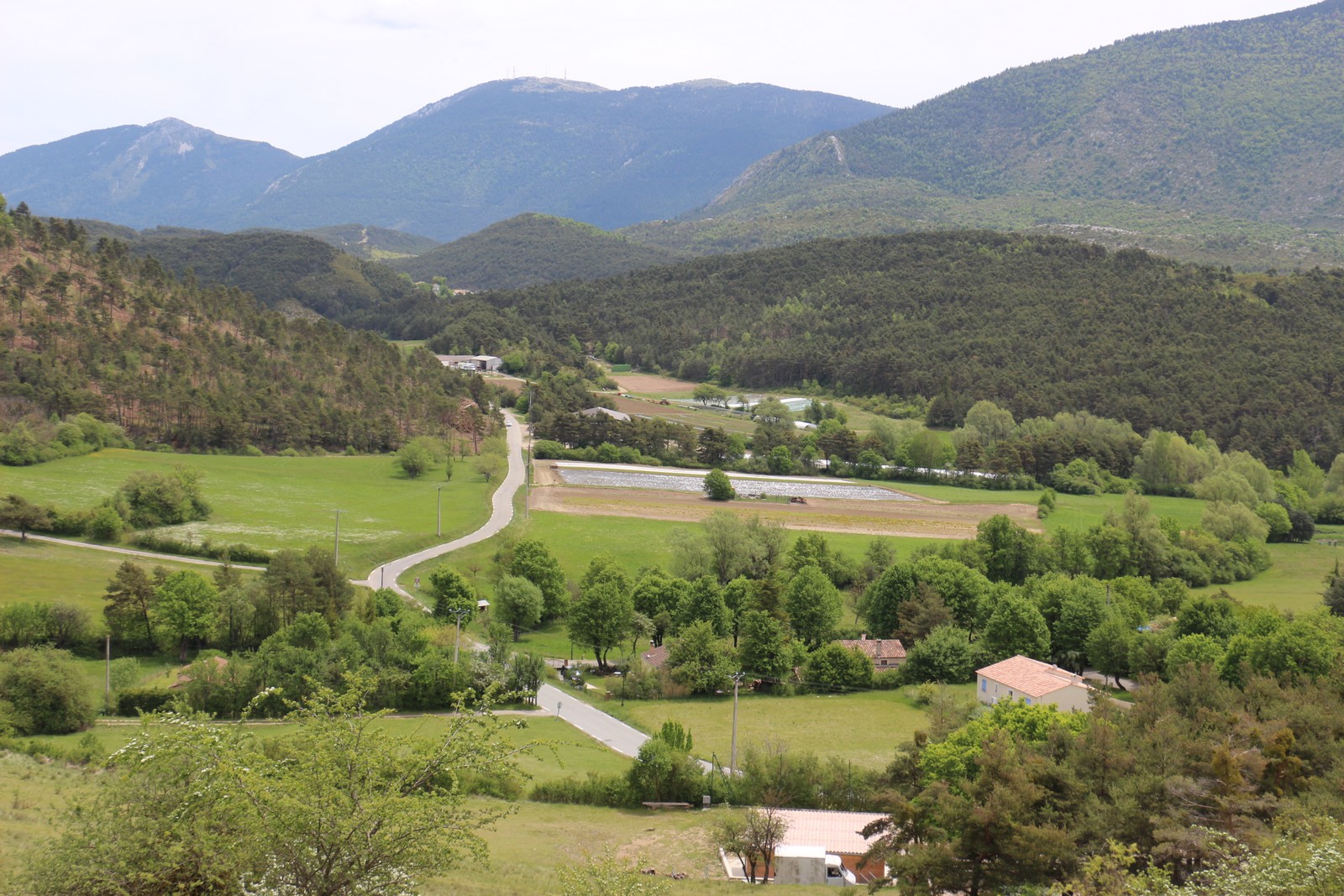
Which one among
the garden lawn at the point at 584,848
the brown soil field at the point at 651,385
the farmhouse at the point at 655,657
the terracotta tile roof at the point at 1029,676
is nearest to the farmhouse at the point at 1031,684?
the terracotta tile roof at the point at 1029,676

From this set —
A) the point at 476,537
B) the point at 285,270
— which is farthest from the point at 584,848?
the point at 285,270

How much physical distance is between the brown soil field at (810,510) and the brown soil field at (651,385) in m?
52.7

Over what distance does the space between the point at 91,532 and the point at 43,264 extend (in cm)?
Answer: 4041

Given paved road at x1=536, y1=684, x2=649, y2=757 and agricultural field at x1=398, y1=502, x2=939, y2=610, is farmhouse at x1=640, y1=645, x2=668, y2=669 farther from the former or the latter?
agricultural field at x1=398, y1=502, x2=939, y2=610

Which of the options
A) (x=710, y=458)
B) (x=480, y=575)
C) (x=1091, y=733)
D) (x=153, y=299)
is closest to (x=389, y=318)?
(x=153, y=299)

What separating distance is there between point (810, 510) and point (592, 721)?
3709 centimetres

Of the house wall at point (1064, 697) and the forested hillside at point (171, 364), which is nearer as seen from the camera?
the house wall at point (1064, 697)

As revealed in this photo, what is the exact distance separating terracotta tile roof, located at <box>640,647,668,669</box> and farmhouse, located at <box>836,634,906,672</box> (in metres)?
7.35

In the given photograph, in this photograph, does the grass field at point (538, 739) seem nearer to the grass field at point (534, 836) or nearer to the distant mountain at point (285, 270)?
the grass field at point (534, 836)

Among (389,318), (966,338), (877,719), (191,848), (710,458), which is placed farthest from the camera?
(389,318)

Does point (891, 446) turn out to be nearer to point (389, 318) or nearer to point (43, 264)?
point (43, 264)

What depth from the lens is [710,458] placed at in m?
88.6

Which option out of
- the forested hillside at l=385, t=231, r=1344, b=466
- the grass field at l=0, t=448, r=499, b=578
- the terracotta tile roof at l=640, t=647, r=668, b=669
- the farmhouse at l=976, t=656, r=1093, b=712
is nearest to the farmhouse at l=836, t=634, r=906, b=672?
the farmhouse at l=976, t=656, r=1093, b=712

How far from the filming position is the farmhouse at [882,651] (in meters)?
44.6
